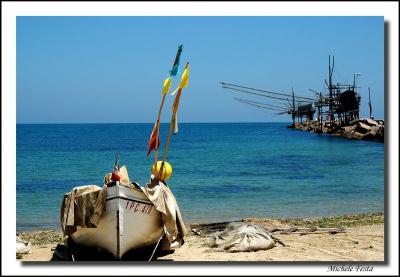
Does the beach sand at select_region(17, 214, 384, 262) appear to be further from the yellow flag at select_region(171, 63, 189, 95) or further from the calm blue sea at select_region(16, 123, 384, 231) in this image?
the calm blue sea at select_region(16, 123, 384, 231)

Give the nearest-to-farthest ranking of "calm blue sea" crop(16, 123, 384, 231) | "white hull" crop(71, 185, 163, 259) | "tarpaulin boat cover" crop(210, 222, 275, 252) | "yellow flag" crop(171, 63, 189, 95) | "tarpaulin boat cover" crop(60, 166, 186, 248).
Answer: "white hull" crop(71, 185, 163, 259) → "tarpaulin boat cover" crop(60, 166, 186, 248) → "yellow flag" crop(171, 63, 189, 95) → "tarpaulin boat cover" crop(210, 222, 275, 252) → "calm blue sea" crop(16, 123, 384, 231)

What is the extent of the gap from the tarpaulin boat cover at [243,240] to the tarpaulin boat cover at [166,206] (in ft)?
2.92

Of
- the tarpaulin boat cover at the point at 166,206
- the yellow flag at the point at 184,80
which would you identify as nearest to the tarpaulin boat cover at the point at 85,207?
the tarpaulin boat cover at the point at 166,206

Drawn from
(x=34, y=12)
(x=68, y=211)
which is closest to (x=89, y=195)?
(x=68, y=211)

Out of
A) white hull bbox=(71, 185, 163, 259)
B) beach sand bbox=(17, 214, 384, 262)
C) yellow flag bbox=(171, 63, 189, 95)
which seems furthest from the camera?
beach sand bbox=(17, 214, 384, 262)

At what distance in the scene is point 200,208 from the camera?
56.4ft

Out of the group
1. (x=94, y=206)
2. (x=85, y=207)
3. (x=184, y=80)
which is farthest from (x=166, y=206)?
(x=184, y=80)

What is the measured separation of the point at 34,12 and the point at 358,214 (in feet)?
35.5

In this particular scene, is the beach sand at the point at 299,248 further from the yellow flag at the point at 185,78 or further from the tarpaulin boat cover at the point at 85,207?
the yellow flag at the point at 185,78

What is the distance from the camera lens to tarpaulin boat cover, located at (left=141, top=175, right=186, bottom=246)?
8.88 meters

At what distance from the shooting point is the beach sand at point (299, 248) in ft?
30.8

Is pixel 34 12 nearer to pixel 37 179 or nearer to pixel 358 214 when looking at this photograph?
pixel 358 214

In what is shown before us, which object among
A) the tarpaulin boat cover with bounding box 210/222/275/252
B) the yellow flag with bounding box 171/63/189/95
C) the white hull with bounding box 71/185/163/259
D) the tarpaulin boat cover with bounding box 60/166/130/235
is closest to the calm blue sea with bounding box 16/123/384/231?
the tarpaulin boat cover with bounding box 210/222/275/252

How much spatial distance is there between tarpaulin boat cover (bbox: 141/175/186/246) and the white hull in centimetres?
12
